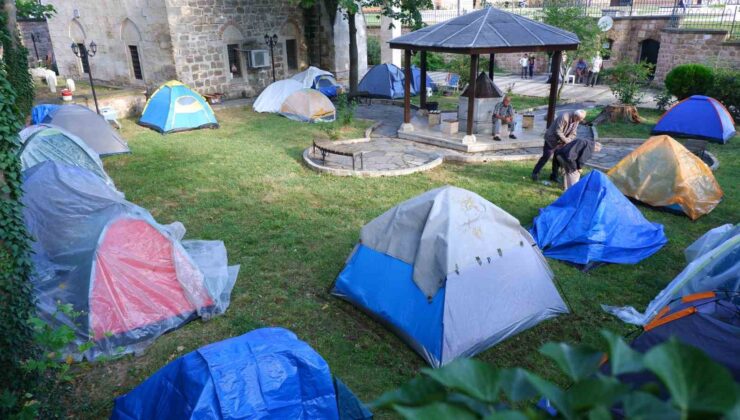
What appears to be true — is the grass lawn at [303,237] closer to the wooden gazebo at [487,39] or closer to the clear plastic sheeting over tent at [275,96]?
the wooden gazebo at [487,39]

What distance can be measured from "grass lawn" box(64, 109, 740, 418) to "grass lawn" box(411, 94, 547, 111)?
449 cm

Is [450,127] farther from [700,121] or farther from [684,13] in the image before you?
[684,13]

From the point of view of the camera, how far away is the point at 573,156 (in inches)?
341

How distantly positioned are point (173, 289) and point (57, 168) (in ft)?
6.85

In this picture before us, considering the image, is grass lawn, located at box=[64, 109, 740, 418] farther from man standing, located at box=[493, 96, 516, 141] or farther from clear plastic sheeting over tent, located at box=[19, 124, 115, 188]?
man standing, located at box=[493, 96, 516, 141]

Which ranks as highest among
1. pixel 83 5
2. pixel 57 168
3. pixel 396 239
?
pixel 83 5

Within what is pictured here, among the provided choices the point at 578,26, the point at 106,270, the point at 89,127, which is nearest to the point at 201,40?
the point at 89,127

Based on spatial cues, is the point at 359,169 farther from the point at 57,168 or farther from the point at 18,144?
the point at 18,144

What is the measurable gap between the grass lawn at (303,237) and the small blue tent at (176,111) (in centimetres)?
39

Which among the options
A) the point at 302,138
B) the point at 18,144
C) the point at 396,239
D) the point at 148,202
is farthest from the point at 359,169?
the point at 18,144

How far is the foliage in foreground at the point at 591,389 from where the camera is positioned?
3.15 ft

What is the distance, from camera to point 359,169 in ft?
34.6

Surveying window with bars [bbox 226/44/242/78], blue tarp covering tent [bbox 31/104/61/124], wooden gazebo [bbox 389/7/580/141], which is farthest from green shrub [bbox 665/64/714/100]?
blue tarp covering tent [bbox 31/104/61/124]

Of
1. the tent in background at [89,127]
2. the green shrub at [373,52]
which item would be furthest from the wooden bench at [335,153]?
the green shrub at [373,52]
